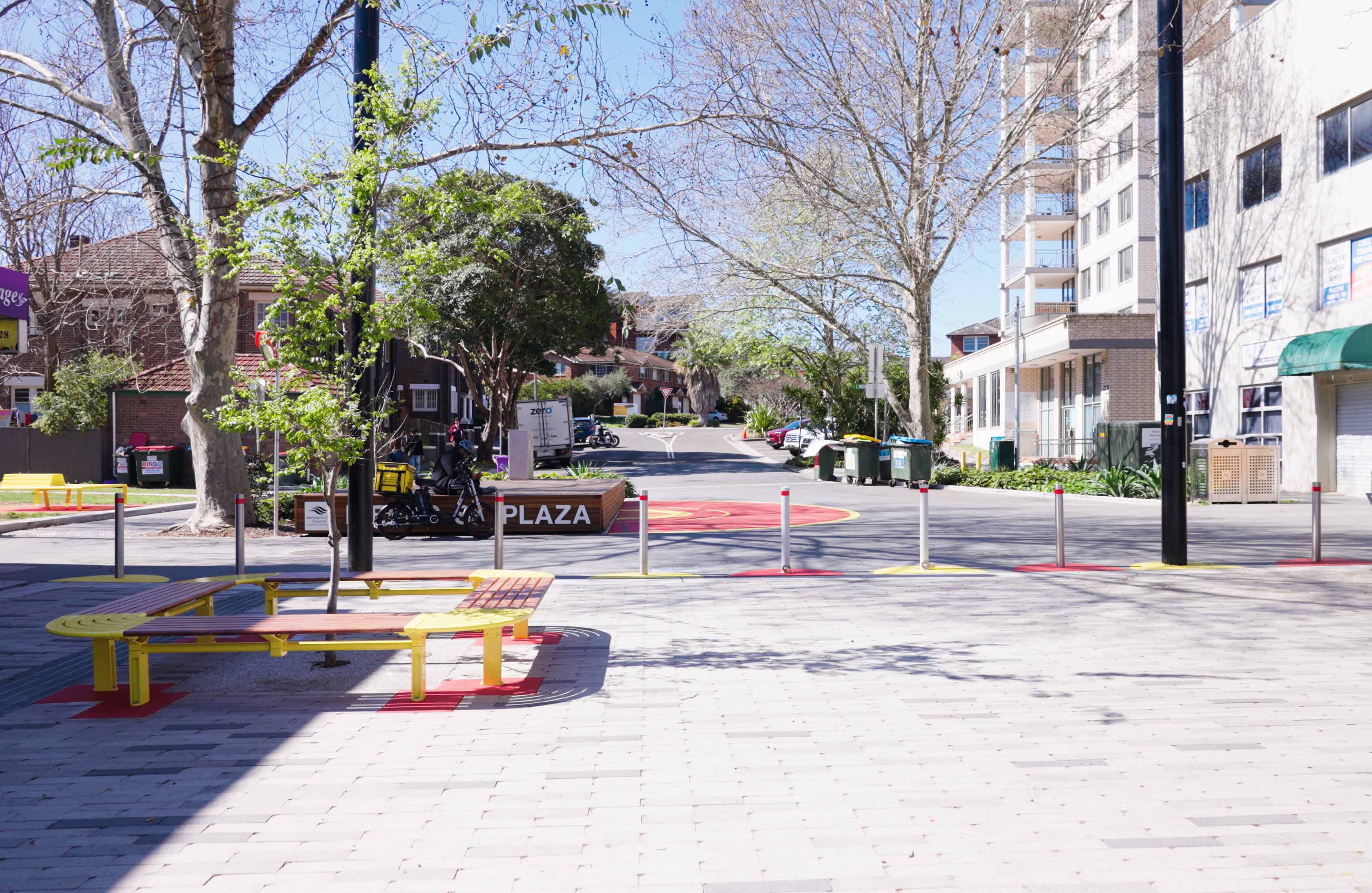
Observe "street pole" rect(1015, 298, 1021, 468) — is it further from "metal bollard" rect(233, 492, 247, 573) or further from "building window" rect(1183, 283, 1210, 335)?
"metal bollard" rect(233, 492, 247, 573)

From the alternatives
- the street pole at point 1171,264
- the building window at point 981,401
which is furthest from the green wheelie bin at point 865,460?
the building window at point 981,401

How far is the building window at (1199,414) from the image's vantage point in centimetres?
3020

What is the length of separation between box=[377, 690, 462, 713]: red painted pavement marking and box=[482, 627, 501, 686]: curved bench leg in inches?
8.8

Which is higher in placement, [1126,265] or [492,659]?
[1126,265]

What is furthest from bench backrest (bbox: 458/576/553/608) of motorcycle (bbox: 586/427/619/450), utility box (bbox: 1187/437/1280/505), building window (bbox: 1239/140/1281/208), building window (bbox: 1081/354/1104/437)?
motorcycle (bbox: 586/427/619/450)

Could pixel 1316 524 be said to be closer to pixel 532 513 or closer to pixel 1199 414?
pixel 532 513

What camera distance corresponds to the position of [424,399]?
5434cm

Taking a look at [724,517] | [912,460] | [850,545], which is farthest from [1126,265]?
[850,545]

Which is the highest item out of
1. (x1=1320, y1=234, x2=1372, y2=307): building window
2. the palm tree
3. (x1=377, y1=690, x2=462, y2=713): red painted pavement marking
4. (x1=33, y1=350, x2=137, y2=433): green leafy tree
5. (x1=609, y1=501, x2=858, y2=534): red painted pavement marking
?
the palm tree

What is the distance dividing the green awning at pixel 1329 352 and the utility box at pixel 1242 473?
7.28ft

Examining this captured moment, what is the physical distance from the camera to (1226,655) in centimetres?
759

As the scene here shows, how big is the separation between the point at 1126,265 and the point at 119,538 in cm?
3698

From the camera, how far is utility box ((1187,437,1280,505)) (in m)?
22.6

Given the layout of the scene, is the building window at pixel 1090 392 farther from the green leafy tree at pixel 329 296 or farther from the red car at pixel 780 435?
the green leafy tree at pixel 329 296
